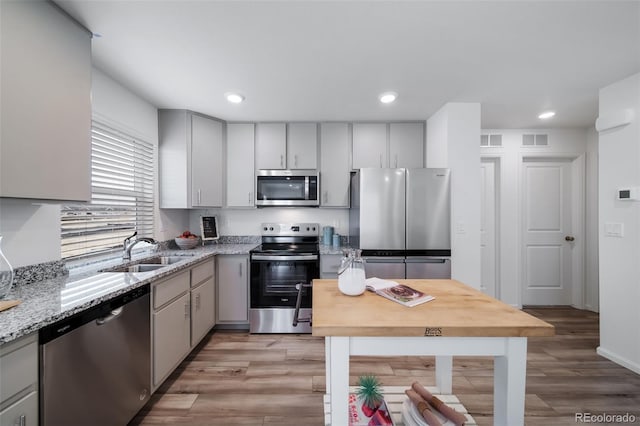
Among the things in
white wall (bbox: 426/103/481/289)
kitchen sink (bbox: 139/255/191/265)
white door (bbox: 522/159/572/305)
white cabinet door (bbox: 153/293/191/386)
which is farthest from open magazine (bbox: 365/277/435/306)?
white door (bbox: 522/159/572/305)

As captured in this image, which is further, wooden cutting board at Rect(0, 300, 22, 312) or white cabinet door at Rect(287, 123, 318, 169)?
white cabinet door at Rect(287, 123, 318, 169)

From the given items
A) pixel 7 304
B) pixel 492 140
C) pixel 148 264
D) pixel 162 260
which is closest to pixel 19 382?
pixel 7 304

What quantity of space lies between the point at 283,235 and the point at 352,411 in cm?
240

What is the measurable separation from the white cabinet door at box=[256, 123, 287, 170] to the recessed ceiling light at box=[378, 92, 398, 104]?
1.28 metres

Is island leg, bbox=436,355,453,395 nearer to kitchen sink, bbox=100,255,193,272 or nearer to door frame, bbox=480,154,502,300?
kitchen sink, bbox=100,255,193,272

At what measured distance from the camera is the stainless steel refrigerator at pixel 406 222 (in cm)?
272

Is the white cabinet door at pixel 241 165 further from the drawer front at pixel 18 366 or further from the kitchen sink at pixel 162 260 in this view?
the drawer front at pixel 18 366

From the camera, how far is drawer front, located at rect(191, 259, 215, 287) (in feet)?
7.94

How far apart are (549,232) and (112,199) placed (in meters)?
5.42

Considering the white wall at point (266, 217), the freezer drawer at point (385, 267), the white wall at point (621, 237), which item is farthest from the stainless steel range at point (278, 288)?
the white wall at point (621, 237)

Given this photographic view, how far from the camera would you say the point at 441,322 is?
1023mm

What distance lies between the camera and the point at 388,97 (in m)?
2.59

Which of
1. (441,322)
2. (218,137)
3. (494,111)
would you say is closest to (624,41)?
(494,111)

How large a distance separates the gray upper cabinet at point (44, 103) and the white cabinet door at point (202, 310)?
128cm
